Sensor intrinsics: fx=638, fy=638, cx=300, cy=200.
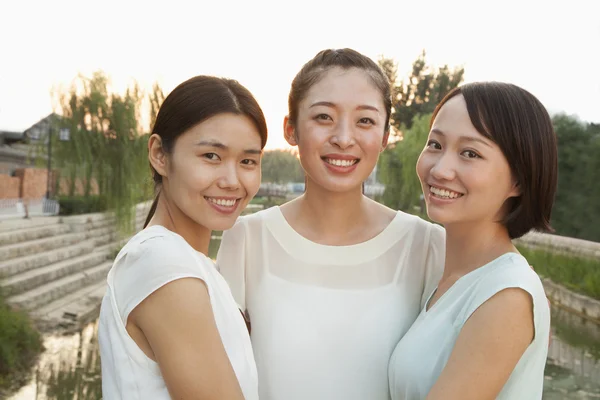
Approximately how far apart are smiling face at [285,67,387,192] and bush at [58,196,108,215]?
13.9 metres

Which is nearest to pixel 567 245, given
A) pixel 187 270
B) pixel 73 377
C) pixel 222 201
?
pixel 73 377

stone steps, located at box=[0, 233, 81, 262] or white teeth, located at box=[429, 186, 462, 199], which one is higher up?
white teeth, located at box=[429, 186, 462, 199]

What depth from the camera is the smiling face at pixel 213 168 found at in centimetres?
144

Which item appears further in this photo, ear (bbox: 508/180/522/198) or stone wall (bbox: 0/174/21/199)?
stone wall (bbox: 0/174/21/199)

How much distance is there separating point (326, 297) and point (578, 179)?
1177 cm

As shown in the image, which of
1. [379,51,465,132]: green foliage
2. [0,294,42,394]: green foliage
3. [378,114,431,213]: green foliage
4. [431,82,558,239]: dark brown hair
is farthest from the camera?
[379,51,465,132]: green foliage

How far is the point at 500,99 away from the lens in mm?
1482

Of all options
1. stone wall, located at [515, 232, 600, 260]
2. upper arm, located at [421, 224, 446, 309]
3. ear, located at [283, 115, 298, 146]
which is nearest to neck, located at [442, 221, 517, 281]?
upper arm, located at [421, 224, 446, 309]

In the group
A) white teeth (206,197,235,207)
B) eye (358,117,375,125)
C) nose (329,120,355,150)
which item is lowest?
white teeth (206,197,235,207)

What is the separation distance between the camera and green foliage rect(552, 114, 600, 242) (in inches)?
477

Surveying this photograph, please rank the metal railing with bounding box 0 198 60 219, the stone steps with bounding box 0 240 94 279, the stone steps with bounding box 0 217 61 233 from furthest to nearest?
the metal railing with bounding box 0 198 60 219
the stone steps with bounding box 0 217 61 233
the stone steps with bounding box 0 240 94 279

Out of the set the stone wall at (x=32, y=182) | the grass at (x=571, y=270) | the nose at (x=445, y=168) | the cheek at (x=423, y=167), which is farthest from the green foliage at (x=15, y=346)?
the grass at (x=571, y=270)

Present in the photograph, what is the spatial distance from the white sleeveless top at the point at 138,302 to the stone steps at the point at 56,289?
369 inches

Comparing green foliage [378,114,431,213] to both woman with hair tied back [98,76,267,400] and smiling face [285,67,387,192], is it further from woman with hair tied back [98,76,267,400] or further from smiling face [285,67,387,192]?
woman with hair tied back [98,76,267,400]
